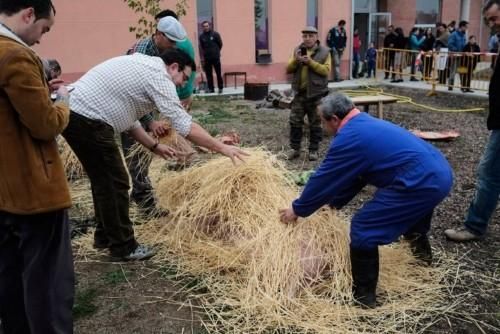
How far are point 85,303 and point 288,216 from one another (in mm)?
1335

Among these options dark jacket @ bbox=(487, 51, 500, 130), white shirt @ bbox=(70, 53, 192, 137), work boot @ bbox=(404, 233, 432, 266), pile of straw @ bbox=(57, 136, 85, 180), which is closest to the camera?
white shirt @ bbox=(70, 53, 192, 137)

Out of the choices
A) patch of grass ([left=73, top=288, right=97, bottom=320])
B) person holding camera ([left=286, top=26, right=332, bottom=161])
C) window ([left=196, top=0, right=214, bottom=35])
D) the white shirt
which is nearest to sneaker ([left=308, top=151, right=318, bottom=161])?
person holding camera ([left=286, top=26, right=332, bottom=161])

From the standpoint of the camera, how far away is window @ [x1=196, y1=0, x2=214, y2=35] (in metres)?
13.2

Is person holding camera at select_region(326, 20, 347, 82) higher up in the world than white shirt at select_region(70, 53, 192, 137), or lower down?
higher up

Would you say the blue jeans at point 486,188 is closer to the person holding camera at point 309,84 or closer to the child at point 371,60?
the person holding camera at point 309,84

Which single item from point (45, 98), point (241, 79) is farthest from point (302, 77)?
point (241, 79)

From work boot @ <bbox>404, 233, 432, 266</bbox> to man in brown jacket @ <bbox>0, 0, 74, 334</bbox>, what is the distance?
6.93ft

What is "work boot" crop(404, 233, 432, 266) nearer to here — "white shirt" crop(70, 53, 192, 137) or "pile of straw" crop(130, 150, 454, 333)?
"pile of straw" crop(130, 150, 454, 333)

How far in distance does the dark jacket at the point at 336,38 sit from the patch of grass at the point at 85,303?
12986 mm

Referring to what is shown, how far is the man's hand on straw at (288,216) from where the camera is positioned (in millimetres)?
2852

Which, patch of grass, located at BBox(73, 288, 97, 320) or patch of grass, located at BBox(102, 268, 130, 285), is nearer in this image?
patch of grass, located at BBox(73, 288, 97, 320)

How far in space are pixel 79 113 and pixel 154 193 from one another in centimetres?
129

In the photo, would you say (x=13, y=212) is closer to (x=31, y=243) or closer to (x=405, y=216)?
(x=31, y=243)

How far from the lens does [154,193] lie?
4.04 metres
